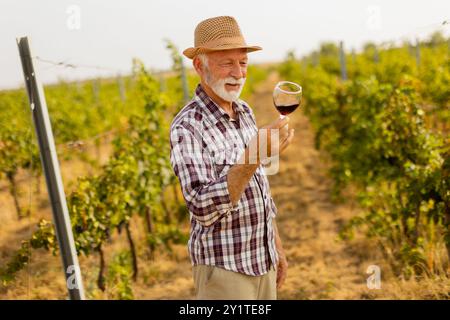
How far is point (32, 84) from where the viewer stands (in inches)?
95.9

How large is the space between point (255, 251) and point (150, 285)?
3.30 m

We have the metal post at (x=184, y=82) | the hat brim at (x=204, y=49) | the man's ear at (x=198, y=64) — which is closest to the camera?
the hat brim at (x=204, y=49)

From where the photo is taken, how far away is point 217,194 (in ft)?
5.33

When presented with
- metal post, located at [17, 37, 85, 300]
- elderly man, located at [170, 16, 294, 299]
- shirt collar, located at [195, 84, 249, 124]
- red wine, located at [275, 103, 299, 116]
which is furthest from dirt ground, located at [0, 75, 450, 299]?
shirt collar, located at [195, 84, 249, 124]

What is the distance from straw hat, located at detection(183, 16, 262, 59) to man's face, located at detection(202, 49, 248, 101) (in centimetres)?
4

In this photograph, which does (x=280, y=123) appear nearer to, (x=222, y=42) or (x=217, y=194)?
(x=217, y=194)

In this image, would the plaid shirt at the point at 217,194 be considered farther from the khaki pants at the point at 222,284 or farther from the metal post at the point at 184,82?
the metal post at the point at 184,82

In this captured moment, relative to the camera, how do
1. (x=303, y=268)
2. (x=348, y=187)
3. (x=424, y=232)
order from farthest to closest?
1. (x=348, y=187)
2. (x=303, y=268)
3. (x=424, y=232)

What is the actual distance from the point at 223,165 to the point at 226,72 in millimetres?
389

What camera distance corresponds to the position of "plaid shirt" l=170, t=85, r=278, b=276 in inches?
65.9

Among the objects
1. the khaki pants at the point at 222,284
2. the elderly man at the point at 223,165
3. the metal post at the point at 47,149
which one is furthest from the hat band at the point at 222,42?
the metal post at the point at 47,149

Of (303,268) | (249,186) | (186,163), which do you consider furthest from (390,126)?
(186,163)

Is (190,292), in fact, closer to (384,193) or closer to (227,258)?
(384,193)

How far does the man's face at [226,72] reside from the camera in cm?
194
